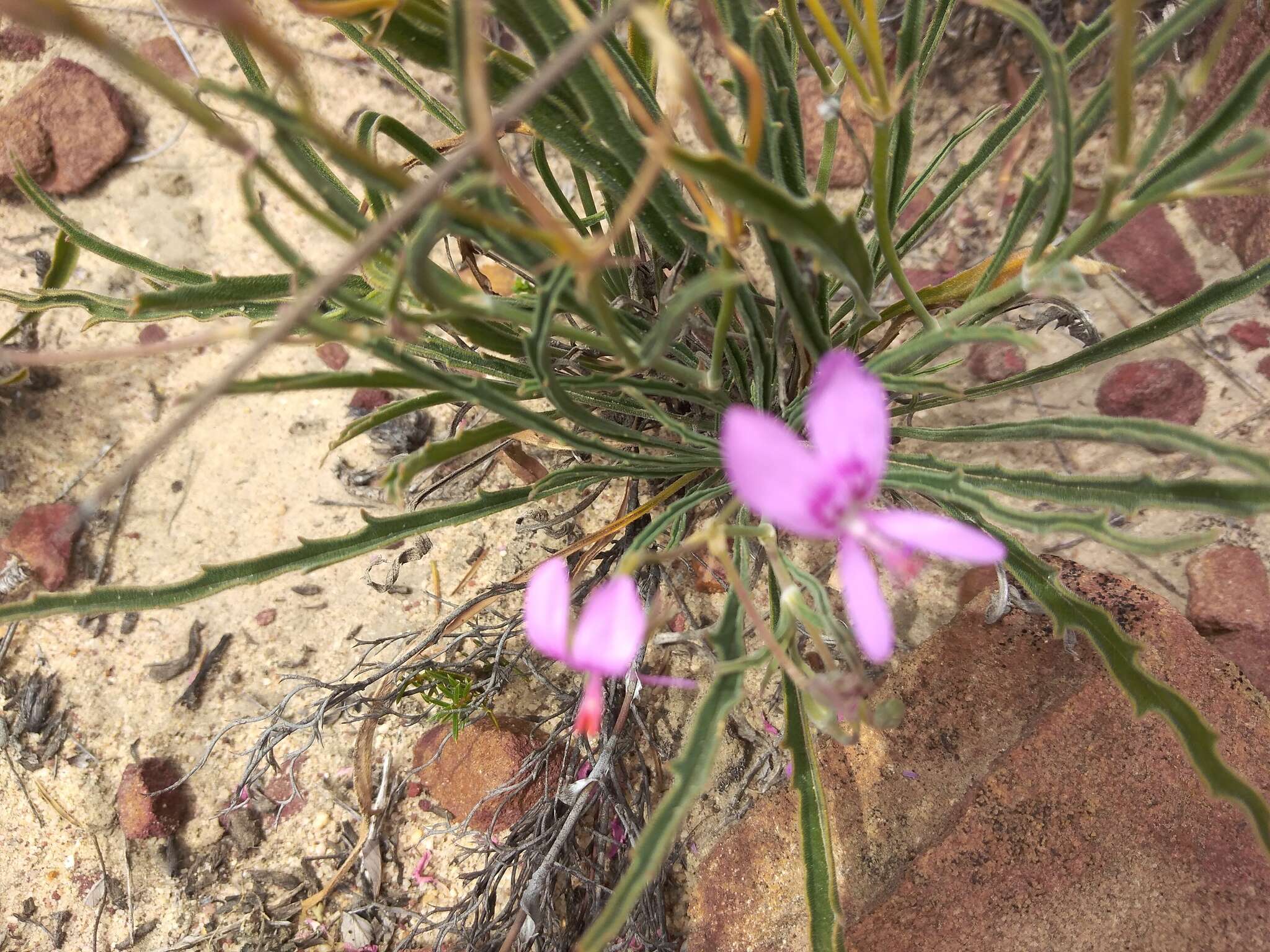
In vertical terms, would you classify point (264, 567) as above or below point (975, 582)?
above

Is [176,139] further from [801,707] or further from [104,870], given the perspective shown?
[801,707]

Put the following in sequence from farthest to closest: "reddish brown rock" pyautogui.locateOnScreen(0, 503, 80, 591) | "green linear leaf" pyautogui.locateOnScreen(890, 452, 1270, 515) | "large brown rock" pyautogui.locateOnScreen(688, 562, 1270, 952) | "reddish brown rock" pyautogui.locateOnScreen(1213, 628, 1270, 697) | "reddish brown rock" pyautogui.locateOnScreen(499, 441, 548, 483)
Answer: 1. "reddish brown rock" pyautogui.locateOnScreen(0, 503, 80, 591)
2. "reddish brown rock" pyautogui.locateOnScreen(499, 441, 548, 483)
3. "reddish brown rock" pyautogui.locateOnScreen(1213, 628, 1270, 697)
4. "large brown rock" pyautogui.locateOnScreen(688, 562, 1270, 952)
5. "green linear leaf" pyautogui.locateOnScreen(890, 452, 1270, 515)

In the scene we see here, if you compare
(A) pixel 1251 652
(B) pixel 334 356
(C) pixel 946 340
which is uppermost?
(B) pixel 334 356

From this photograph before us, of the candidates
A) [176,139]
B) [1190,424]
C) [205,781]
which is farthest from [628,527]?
[176,139]

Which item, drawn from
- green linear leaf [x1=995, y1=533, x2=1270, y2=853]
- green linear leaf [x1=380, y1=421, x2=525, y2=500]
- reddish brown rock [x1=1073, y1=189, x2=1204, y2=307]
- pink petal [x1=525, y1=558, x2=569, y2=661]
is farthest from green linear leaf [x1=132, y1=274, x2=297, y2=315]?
reddish brown rock [x1=1073, y1=189, x2=1204, y2=307]

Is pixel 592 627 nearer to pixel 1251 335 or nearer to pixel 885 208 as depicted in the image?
pixel 885 208

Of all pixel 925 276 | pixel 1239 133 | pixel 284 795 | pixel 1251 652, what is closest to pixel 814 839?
pixel 1251 652

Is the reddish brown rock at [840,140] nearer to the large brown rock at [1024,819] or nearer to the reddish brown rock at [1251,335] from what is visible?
the reddish brown rock at [1251,335]

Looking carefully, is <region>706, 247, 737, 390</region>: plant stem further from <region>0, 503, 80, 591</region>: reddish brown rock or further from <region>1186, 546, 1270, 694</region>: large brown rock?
<region>0, 503, 80, 591</region>: reddish brown rock
